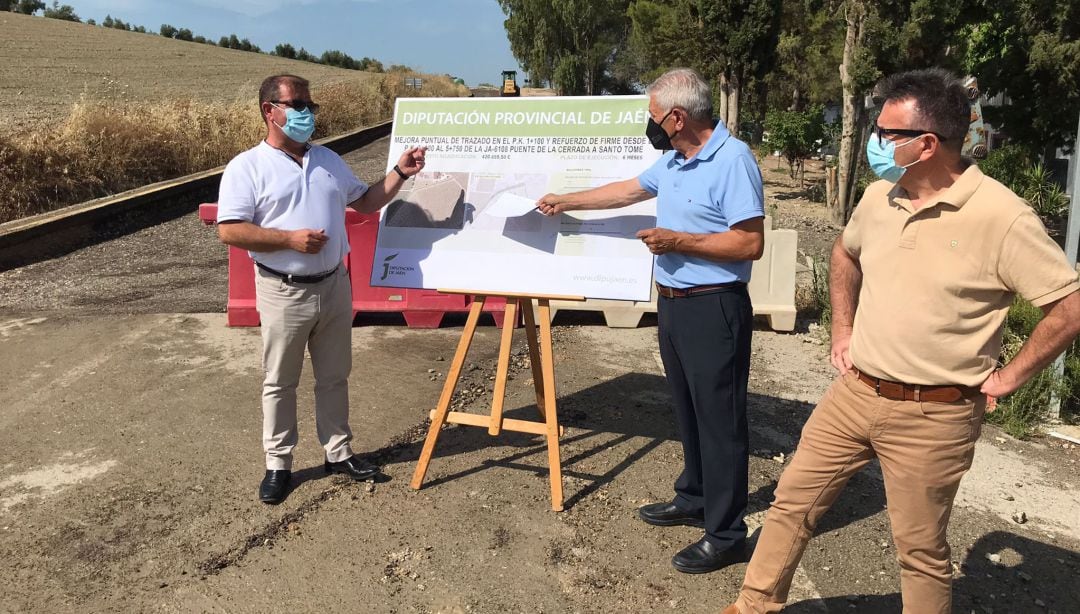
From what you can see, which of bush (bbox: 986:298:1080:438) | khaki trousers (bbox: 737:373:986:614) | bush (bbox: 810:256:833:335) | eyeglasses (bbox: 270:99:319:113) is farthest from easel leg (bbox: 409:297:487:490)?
bush (bbox: 810:256:833:335)

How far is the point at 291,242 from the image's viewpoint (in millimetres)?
3582

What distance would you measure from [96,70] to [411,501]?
31671 mm

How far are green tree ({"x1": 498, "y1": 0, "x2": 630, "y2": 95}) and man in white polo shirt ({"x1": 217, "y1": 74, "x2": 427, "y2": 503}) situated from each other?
50501mm

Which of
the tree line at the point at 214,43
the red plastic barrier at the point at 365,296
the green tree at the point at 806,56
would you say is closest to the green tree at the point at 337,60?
the tree line at the point at 214,43

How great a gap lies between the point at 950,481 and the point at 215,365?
16.7 feet

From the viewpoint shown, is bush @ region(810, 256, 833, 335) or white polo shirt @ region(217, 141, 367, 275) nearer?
white polo shirt @ region(217, 141, 367, 275)

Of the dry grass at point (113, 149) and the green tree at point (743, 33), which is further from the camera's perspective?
the green tree at point (743, 33)

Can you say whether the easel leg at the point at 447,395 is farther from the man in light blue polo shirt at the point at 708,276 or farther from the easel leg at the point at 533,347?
the man in light blue polo shirt at the point at 708,276

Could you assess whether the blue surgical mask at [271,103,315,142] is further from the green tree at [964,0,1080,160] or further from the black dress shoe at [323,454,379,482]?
the green tree at [964,0,1080,160]

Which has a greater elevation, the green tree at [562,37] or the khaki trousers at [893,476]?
the green tree at [562,37]

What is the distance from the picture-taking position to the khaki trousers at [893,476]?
235 cm

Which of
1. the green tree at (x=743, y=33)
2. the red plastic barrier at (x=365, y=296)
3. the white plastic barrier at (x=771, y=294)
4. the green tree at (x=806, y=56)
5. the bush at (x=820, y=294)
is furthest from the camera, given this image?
the green tree at (x=806, y=56)

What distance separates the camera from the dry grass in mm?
10312

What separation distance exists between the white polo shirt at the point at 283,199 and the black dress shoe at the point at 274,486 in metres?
1.08
